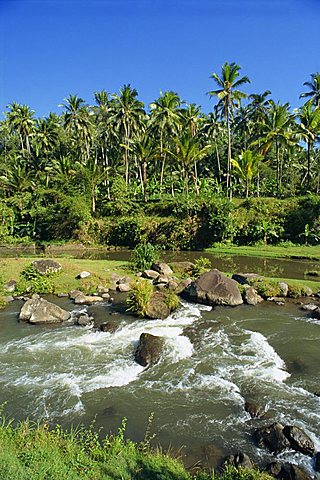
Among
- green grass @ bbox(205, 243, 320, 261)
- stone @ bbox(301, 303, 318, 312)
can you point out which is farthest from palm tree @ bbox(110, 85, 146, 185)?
stone @ bbox(301, 303, 318, 312)

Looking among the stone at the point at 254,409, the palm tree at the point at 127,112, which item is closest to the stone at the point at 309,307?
the stone at the point at 254,409

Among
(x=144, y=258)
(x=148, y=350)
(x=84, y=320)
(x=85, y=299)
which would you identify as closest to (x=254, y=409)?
(x=148, y=350)

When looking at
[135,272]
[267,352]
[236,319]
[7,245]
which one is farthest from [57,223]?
[267,352]

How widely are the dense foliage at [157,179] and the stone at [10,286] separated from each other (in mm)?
18783

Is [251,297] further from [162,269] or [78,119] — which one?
[78,119]

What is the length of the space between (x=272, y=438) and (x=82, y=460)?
4.33 meters

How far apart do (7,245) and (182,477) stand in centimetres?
3612

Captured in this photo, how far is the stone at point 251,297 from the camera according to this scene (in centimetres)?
1800

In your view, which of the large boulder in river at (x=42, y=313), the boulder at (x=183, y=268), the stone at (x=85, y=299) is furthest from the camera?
the boulder at (x=183, y=268)

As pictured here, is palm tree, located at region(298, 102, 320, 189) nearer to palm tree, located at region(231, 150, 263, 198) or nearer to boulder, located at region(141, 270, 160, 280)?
palm tree, located at region(231, 150, 263, 198)

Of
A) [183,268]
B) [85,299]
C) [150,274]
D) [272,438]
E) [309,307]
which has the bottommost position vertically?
[272,438]

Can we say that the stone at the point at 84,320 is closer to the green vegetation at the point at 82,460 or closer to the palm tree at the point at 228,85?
the green vegetation at the point at 82,460

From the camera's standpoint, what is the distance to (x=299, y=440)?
26.6 feet

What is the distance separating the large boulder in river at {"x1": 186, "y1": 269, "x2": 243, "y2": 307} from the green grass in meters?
12.9
